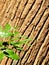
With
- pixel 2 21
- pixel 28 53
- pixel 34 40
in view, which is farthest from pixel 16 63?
pixel 2 21

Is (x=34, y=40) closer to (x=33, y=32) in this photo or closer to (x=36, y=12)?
(x=33, y=32)

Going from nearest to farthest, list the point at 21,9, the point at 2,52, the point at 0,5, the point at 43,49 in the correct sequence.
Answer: the point at 2,52 → the point at 43,49 → the point at 21,9 → the point at 0,5

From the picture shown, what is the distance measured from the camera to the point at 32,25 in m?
Answer: 2.15

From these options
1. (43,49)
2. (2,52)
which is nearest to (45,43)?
(43,49)

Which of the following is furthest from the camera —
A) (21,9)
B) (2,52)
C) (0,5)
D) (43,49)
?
(0,5)

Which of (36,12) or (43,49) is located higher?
(36,12)

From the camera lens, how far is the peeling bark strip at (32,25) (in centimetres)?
207

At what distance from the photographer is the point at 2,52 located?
0.79 m

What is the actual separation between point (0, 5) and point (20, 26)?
435 millimetres

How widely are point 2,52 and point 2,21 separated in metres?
1.55

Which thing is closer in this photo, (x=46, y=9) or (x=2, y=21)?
(x=46, y=9)

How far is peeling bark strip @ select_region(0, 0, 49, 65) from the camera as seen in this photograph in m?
2.07

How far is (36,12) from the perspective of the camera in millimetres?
2164

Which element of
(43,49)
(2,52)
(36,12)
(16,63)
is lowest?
(16,63)
